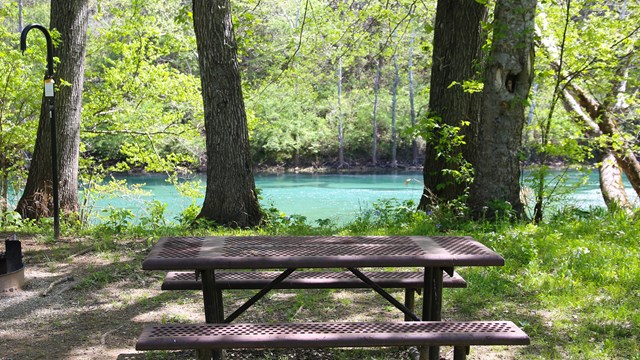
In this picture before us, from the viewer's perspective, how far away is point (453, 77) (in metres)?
8.20

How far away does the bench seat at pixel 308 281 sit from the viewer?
149 inches

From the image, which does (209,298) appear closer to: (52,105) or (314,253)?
(314,253)

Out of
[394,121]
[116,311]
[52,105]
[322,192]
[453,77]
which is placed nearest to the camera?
[116,311]

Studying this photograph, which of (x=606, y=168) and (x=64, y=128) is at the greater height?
(x=64, y=128)

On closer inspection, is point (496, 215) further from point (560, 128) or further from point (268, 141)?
point (268, 141)

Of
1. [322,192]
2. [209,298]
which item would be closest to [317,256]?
[209,298]

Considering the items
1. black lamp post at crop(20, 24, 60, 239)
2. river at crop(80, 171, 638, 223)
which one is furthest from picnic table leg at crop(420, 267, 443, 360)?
river at crop(80, 171, 638, 223)

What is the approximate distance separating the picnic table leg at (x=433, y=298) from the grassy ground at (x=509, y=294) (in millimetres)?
391

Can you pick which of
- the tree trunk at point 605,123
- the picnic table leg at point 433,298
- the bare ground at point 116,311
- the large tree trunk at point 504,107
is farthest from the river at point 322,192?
the picnic table leg at point 433,298

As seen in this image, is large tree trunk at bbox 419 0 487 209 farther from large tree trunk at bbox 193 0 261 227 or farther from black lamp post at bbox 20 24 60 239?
black lamp post at bbox 20 24 60 239

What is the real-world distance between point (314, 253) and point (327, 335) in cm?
46

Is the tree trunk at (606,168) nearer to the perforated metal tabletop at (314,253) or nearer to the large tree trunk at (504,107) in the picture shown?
the large tree trunk at (504,107)

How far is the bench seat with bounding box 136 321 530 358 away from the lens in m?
2.75

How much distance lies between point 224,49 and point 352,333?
18.2ft
